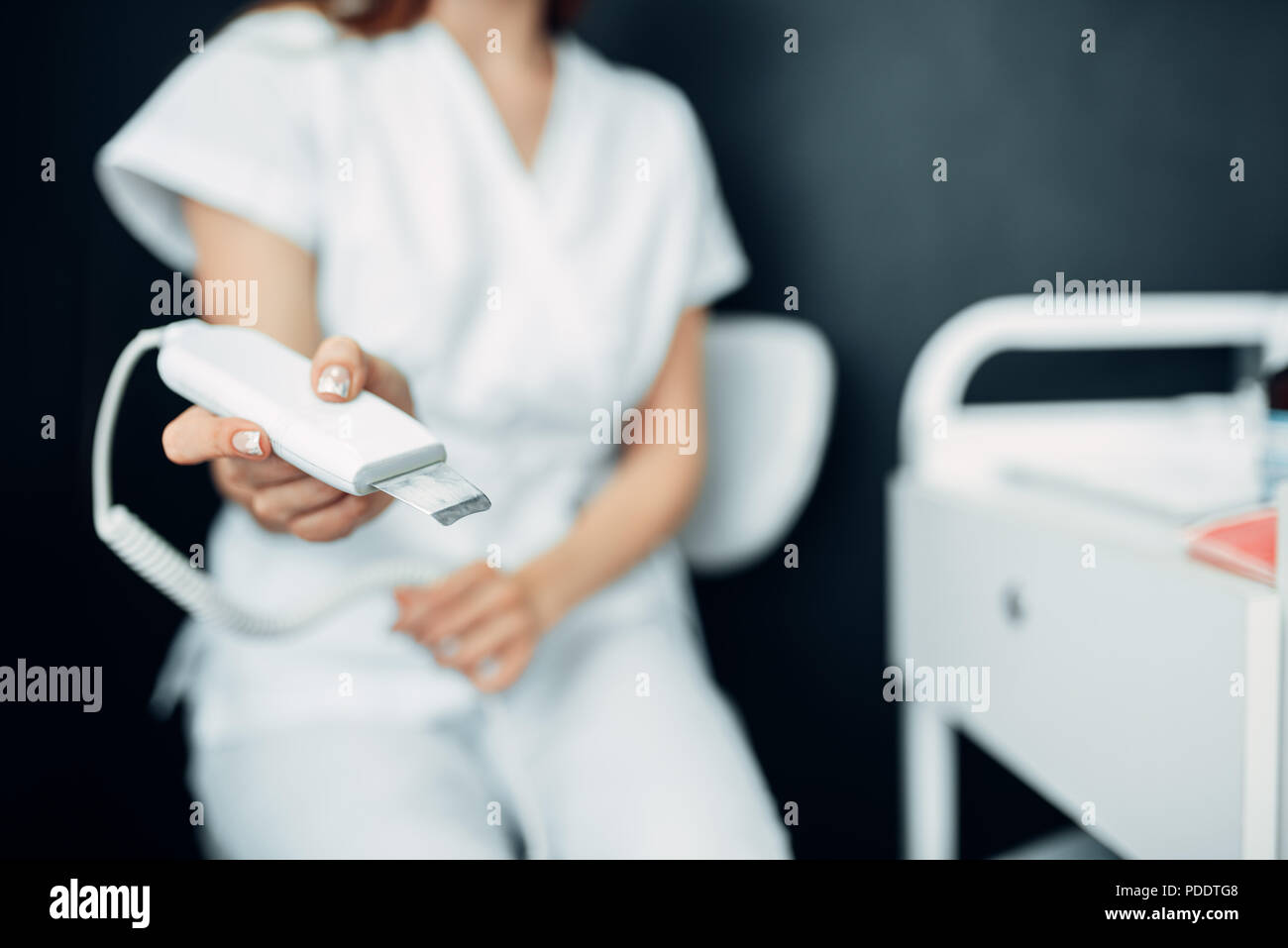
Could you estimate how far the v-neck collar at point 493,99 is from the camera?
664mm

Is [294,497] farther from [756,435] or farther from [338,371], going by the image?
[756,435]

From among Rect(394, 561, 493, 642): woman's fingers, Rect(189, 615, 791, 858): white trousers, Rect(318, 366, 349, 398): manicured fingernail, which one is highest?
Rect(318, 366, 349, 398): manicured fingernail

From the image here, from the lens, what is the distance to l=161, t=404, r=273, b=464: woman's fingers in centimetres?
36

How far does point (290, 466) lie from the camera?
414 millimetres

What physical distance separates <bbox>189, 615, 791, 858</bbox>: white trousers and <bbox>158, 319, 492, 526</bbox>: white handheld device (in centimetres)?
24

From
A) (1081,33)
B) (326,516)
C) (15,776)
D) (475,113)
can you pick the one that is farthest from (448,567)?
(1081,33)

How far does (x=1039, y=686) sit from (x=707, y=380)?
42 cm

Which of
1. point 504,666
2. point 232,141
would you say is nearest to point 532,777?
point 504,666

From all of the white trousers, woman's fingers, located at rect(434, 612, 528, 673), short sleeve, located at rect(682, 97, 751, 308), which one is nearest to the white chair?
short sleeve, located at rect(682, 97, 751, 308)

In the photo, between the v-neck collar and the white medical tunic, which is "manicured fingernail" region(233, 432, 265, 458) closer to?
the white medical tunic

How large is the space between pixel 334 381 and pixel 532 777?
349 millimetres

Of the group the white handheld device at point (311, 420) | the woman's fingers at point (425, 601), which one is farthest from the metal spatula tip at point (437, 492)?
the woman's fingers at point (425, 601)

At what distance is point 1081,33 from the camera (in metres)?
0.98

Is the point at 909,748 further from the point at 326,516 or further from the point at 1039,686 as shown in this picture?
the point at 326,516
